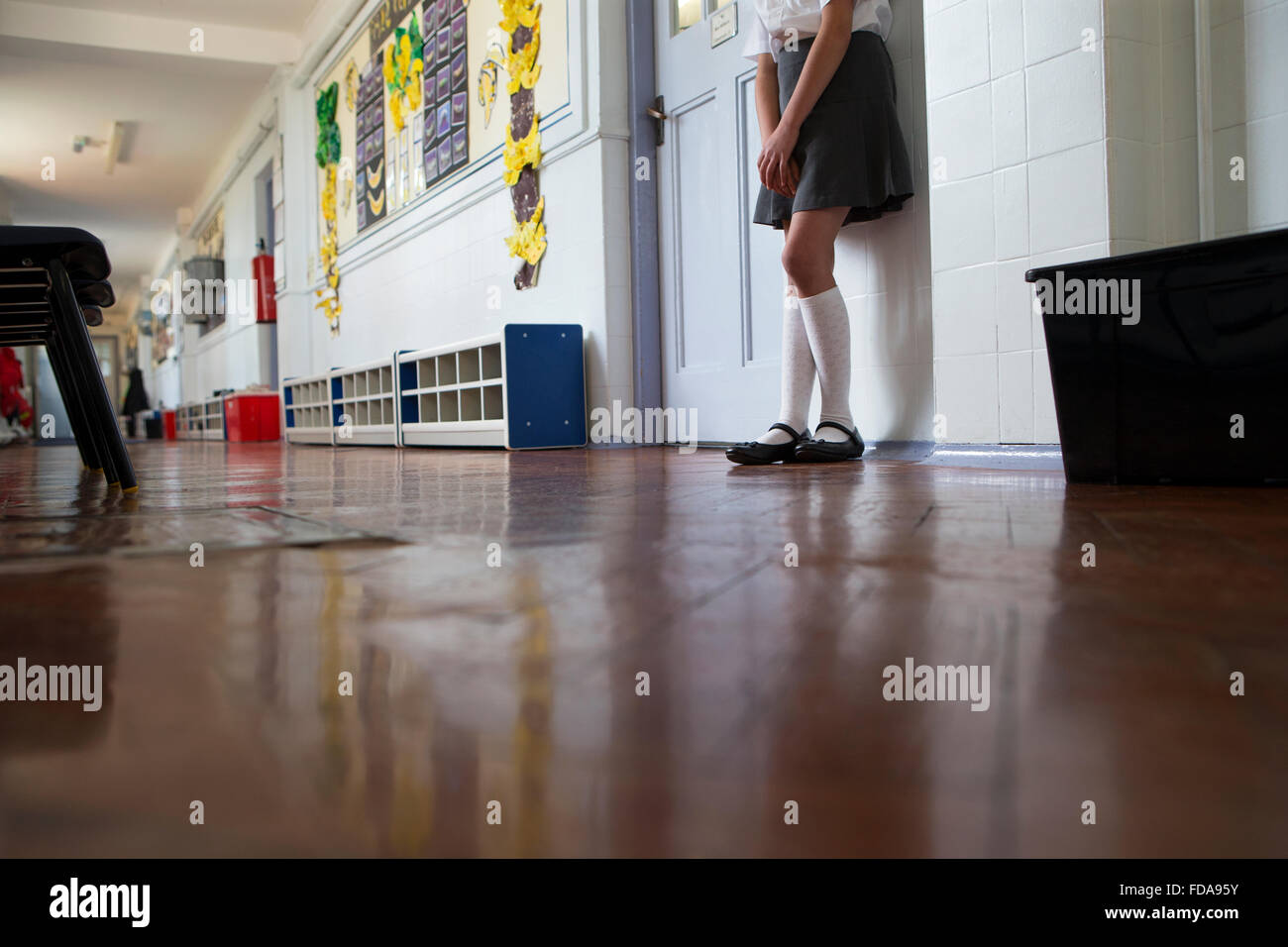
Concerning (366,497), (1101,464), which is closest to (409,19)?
(366,497)

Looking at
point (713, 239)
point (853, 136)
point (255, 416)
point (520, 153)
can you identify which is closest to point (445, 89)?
point (520, 153)

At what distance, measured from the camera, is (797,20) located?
7.91 feet

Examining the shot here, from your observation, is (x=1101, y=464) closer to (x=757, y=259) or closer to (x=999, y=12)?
(x=999, y=12)

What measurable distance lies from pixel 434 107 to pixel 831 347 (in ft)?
12.9

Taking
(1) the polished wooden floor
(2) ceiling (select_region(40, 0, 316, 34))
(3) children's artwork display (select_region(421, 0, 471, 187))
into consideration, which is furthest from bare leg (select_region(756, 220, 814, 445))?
(2) ceiling (select_region(40, 0, 316, 34))

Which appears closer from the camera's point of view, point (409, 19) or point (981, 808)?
point (981, 808)

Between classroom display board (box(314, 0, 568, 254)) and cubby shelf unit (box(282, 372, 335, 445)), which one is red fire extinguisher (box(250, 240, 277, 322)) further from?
cubby shelf unit (box(282, 372, 335, 445))

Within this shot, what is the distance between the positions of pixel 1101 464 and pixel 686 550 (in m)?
0.97

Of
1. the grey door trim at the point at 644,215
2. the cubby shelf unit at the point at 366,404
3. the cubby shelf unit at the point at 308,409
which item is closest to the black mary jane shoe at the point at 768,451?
the grey door trim at the point at 644,215

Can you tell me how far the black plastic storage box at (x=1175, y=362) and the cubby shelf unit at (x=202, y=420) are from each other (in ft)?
28.8

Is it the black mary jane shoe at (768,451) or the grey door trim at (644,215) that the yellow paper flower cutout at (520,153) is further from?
the black mary jane shoe at (768,451)

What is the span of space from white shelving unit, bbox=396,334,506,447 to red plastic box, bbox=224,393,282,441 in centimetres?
377

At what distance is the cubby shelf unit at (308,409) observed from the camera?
6471 mm
